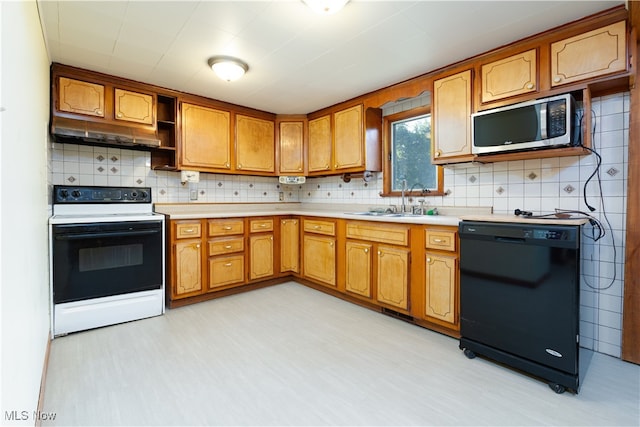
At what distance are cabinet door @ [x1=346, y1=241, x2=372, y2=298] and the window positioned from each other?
80 centimetres

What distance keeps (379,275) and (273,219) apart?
152 centimetres

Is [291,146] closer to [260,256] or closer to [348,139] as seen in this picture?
[348,139]

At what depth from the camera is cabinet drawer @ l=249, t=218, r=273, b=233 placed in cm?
361

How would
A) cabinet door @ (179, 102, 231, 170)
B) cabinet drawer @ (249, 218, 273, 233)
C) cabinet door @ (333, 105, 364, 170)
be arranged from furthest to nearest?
cabinet drawer @ (249, 218, 273, 233) → cabinet door @ (333, 105, 364, 170) → cabinet door @ (179, 102, 231, 170)

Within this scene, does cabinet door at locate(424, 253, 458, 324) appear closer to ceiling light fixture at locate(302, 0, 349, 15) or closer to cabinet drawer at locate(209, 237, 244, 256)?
ceiling light fixture at locate(302, 0, 349, 15)

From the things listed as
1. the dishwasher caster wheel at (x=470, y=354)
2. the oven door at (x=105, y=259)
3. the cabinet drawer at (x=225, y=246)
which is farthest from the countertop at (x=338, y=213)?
the dishwasher caster wheel at (x=470, y=354)

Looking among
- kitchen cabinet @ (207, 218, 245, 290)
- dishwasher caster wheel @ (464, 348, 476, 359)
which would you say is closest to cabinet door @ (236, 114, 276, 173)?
kitchen cabinet @ (207, 218, 245, 290)

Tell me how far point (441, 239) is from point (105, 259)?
2.74 m

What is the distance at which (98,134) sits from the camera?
2.70 metres

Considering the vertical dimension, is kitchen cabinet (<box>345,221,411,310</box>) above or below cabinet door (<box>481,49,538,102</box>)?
below

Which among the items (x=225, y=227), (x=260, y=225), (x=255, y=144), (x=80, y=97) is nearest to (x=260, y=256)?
(x=260, y=225)

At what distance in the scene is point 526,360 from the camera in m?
1.87

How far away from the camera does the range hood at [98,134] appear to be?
2.57 metres

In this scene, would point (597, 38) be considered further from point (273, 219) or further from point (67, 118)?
point (67, 118)
